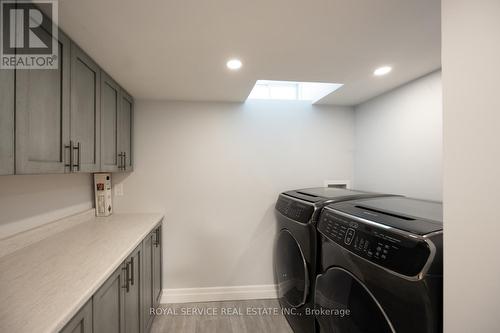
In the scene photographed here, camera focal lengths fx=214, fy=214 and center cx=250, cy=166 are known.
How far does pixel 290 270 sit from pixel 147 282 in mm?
1147

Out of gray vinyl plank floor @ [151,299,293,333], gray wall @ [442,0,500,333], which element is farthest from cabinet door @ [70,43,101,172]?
gray wall @ [442,0,500,333]

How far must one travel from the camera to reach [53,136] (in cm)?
107

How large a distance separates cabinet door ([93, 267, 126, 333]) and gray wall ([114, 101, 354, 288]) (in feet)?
3.43

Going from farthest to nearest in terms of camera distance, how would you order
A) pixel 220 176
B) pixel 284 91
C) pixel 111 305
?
pixel 284 91
pixel 220 176
pixel 111 305

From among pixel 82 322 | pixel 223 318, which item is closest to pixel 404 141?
pixel 223 318

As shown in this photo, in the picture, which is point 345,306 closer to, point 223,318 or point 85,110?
point 223,318

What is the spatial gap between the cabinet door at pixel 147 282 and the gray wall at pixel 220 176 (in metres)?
0.43

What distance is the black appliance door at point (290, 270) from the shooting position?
5.09ft

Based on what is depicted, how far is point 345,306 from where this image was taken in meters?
1.05

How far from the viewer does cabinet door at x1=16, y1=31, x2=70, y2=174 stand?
2.91 ft

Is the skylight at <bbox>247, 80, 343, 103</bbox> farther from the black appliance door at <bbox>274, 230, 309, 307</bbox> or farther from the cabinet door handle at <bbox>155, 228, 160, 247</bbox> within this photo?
the cabinet door handle at <bbox>155, 228, 160, 247</bbox>

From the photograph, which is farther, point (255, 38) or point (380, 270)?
point (255, 38)

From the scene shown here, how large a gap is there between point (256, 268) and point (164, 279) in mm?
971

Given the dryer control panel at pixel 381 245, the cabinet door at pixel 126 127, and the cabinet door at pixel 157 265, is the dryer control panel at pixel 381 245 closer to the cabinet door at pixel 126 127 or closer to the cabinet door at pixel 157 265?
the cabinet door at pixel 157 265
